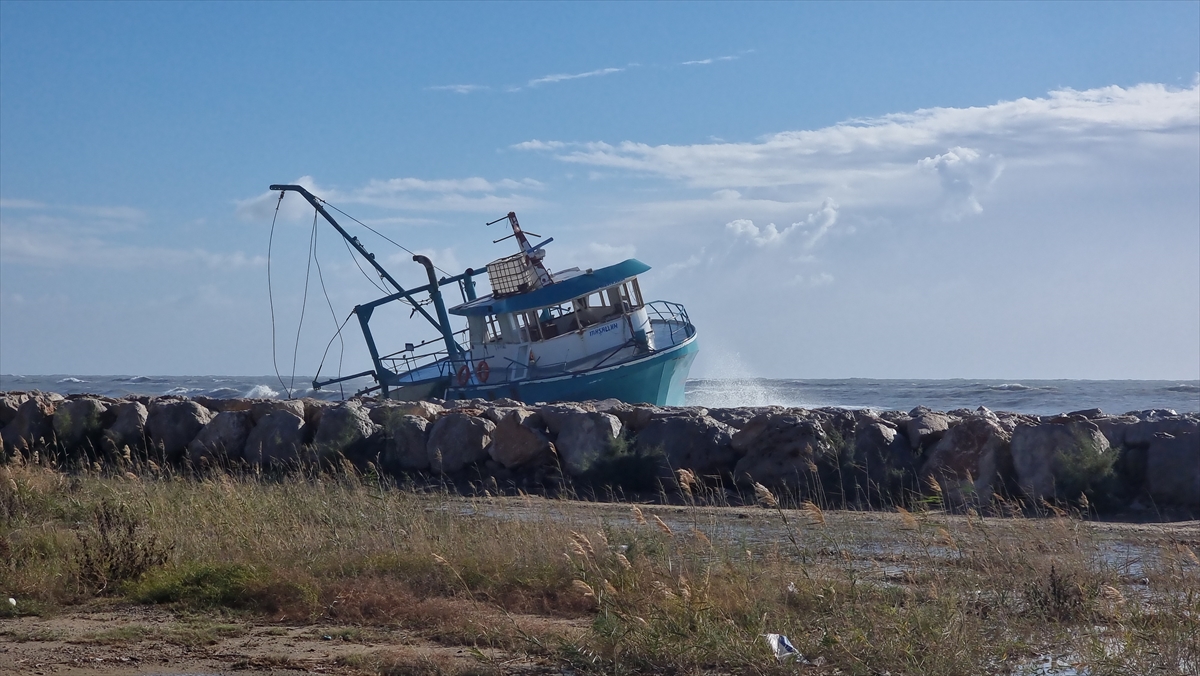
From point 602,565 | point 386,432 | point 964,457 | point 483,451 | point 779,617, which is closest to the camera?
point 779,617

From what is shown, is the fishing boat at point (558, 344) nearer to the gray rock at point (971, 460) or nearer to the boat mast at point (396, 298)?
the boat mast at point (396, 298)

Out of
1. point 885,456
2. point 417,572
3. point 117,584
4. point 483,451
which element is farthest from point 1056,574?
point 483,451

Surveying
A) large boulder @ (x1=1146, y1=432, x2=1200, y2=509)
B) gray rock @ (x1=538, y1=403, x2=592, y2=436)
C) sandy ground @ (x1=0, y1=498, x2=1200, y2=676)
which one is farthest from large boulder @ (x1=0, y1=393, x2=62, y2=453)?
large boulder @ (x1=1146, y1=432, x2=1200, y2=509)

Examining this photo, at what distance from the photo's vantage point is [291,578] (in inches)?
287

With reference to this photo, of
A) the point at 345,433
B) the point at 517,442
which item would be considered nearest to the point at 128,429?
the point at 345,433

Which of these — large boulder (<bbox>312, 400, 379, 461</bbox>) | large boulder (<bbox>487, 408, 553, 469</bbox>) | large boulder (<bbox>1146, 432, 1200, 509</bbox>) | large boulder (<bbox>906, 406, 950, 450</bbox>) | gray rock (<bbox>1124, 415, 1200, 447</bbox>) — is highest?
large boulder (<bbox>312, 400, 379, 461</bbox>)

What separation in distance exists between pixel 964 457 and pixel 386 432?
806cm

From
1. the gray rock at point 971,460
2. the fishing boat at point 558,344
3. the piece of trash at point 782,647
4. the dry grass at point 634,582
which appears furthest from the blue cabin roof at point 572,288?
the piece of trash at point 782,647

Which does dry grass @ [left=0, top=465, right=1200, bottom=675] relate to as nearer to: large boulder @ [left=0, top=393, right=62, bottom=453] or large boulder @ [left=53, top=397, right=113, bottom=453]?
large boulder @ [left=53, top=397, right=113, bottom=453]

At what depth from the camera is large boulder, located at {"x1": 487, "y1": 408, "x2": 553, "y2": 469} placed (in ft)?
49.3

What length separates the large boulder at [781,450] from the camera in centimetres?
1317

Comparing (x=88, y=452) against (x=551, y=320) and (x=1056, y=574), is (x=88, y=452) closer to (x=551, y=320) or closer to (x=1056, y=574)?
(x=551, y=320)

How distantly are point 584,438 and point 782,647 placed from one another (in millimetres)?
9375

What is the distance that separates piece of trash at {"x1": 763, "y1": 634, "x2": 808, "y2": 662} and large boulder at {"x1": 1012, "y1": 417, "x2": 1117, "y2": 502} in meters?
6.91
